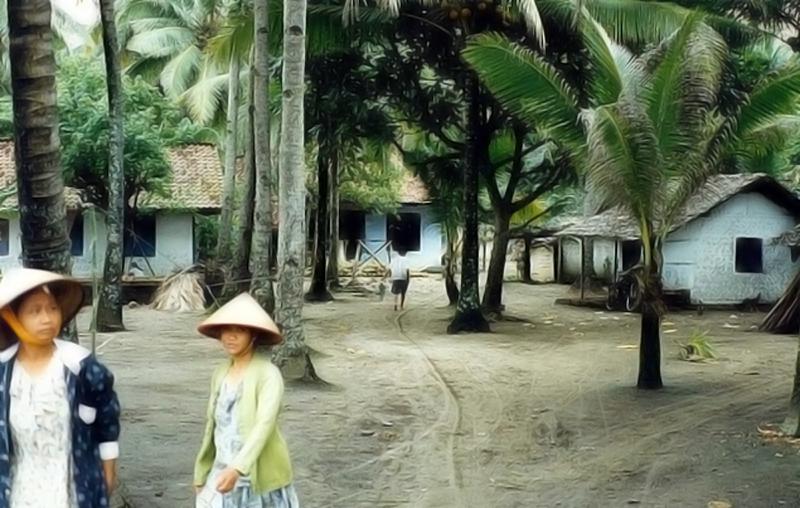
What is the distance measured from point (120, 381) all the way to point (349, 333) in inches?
309

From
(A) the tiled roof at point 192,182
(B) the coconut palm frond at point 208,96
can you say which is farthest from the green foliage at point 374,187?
(B) the coconut palm frond at point 208,96

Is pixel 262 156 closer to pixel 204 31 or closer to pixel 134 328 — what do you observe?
pixel 134 328

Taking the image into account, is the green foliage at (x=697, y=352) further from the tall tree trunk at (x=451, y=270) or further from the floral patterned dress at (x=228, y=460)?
the floral patterned dress at (x=228, y=460)

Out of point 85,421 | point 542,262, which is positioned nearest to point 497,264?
point 85,421

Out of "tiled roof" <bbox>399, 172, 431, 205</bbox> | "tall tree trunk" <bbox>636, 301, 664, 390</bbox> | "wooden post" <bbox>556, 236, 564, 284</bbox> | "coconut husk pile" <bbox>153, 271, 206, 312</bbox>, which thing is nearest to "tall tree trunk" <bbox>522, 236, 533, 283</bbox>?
"wooden post" <bbox>556, 236, 564, 284</bbox>

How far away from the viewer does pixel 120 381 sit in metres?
14.2

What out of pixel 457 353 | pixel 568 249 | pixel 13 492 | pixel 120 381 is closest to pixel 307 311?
pixel 457 353

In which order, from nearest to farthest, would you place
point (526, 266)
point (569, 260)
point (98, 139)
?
point (98, 139) → point (569, 260) → point (526, 266)

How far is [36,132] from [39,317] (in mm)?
2397

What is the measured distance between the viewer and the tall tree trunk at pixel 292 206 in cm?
1378

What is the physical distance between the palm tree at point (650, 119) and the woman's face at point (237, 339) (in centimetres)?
828

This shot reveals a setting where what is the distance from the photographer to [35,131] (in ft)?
20.9

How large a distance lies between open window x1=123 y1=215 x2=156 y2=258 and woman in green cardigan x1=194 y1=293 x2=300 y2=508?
2751 centimetres

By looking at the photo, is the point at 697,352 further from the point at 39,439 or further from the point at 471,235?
the point at 39,439
